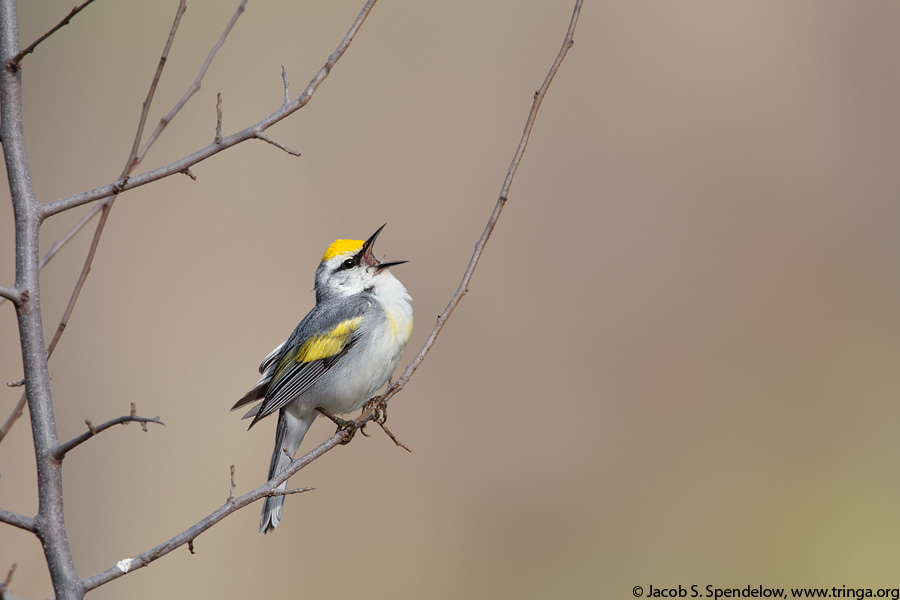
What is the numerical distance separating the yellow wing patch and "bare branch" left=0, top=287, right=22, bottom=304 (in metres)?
1.57

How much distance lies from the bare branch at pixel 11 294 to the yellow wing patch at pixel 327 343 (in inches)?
62.0

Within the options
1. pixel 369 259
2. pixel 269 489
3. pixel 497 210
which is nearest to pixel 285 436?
pixel 369 259

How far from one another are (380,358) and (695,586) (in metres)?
3.99

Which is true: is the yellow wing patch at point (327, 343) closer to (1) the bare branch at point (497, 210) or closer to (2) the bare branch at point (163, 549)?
(1) the bare branch at point (497, 210)

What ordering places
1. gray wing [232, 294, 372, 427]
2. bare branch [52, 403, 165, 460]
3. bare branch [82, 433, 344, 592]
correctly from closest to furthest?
bare branch [52, 403, 165, 460] → bare branch [82, 433, 344, 592] → gray wing [232, 294, 372, 427]

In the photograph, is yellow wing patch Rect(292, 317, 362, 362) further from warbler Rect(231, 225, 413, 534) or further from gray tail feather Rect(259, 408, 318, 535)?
gray tail feather Rect(259, 408, 318, 535)

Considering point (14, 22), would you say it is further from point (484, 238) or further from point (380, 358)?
point (380, 358)

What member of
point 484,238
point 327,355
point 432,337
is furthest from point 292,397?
point 484,238

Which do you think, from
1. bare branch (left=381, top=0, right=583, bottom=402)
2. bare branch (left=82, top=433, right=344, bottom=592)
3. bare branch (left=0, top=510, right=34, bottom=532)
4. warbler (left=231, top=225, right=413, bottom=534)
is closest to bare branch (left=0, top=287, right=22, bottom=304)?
bare branch (left=0, top=510, right=34, bottom=532)

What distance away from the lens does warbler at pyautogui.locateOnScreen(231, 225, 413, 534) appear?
3070 mm

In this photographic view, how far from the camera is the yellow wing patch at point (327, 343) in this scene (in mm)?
3150

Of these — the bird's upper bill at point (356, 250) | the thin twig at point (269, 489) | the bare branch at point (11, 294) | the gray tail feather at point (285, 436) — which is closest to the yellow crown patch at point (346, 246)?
the bird's upper bill at point (356, 250)

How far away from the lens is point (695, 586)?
5793mm

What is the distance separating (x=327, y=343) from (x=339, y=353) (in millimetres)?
76
